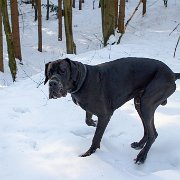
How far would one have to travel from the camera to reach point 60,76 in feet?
12.8

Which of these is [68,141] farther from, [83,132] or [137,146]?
[137,146]

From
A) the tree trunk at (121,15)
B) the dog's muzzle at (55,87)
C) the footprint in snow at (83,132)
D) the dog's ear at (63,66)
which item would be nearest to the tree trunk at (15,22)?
the tree trunk at (121,15)

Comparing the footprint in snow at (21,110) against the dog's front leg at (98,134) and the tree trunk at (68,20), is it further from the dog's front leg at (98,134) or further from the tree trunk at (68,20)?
the tree trunk at (68,20)

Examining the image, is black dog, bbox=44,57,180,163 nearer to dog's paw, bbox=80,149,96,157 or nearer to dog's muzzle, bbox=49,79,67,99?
dog's paw, bbox=80,149,96,157

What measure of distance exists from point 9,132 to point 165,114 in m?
2.34

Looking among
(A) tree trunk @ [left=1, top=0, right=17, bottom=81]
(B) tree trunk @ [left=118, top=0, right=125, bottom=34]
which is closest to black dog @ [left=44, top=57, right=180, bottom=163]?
(A) tree trunk @ [left=1, top=0, right=17, bottom=81]

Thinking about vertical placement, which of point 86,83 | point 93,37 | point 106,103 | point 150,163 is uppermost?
point 86,83

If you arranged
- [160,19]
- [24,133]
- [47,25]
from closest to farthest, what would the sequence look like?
[24,133]
[160,19]
[47,25]

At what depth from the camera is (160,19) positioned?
79.5 feet

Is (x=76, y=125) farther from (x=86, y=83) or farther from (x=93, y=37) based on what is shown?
(x=93, y=37)

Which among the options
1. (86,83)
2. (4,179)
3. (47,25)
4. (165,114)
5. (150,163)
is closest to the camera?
(4,179)

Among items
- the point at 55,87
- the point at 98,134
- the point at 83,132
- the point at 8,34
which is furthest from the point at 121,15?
the point at 55,87

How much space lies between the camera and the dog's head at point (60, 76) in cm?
383

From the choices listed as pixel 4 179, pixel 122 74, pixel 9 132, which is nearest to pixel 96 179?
pixel 4 179
